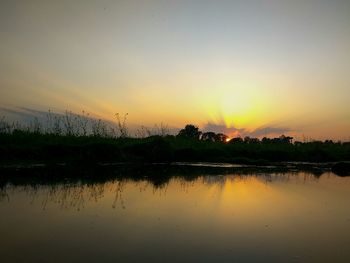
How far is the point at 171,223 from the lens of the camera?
7.32 m

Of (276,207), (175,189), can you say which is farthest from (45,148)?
(276,207)

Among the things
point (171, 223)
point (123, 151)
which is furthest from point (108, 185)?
point (123, 151)

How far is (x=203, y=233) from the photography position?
671cm

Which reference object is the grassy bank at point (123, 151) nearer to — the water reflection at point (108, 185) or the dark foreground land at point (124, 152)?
the dark foreground land at point (124, 152)

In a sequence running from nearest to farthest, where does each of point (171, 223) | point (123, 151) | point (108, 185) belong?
point (171, 223) → point (108, 185) → point (123, 151)

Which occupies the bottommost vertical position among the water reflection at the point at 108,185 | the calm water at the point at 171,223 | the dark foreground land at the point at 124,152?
the calm water at the point at 171,223

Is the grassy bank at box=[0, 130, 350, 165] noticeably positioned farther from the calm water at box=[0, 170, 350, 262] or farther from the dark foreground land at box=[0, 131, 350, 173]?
the calm water at box=[0, 170, 350, 262]

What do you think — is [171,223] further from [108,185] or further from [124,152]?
[124,152]

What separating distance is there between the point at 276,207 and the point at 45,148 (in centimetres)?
1127

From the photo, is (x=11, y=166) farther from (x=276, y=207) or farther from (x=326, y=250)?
(x=326, y=250)

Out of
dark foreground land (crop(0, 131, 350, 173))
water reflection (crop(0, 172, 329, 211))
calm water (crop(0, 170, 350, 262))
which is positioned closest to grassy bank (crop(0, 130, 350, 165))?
dark foreground land (crop(0, 131, 350, 173))

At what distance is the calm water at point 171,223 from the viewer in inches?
219

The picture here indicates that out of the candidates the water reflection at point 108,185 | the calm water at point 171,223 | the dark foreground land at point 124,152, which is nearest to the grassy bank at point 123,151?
the dark foreground land at point 124,152

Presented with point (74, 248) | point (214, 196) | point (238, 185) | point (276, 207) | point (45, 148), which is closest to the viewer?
point (74, 248)
